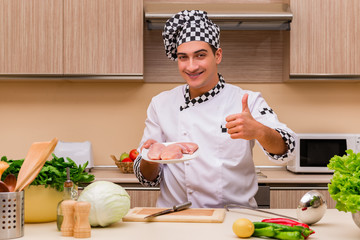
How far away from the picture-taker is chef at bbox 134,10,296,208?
5.87 ft

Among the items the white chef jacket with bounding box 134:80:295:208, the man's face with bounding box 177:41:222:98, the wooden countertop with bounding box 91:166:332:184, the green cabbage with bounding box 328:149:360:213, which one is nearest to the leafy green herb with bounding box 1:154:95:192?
the white chef jacket with bounding box 134:80:295:208

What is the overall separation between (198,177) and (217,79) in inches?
17.0

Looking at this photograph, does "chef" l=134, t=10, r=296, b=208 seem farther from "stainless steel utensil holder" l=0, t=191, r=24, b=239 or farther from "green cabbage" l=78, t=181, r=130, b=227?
"stainless steel utensil holder" l=0, t=191, r=24, b=239

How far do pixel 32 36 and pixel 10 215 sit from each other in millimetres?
1969

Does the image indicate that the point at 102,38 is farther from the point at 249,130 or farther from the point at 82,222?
the point at 82,222

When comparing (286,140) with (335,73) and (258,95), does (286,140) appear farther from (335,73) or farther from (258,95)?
(335,73)

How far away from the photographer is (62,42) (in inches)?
114

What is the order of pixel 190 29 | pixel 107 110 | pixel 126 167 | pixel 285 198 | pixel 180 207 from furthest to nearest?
1. pixel 107 110
2. pixel 126 167
3. pixel 285 198
4. pixel 190 29
5. pixel 180 207

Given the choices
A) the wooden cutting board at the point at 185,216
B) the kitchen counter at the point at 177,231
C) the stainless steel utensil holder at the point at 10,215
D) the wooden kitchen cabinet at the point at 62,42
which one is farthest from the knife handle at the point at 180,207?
the wooden kitchen cabinet at the point at 62,42

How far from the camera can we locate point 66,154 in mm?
2912

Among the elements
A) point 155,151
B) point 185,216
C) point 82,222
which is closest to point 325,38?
point 155,151

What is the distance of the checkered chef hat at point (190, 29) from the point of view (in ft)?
5.87

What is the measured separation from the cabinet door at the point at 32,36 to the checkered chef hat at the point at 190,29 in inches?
50.3

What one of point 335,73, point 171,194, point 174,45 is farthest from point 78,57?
point 335,73
